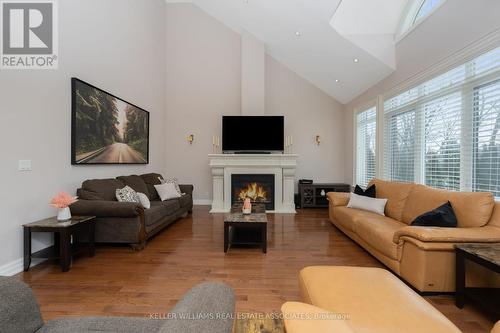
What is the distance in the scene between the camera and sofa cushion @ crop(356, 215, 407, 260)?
2.40 m

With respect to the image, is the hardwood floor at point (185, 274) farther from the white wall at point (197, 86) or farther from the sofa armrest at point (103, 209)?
the white wall at point (197, 86)

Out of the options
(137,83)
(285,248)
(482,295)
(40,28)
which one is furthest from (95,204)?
(482,295)

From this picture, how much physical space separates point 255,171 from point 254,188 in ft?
1.34

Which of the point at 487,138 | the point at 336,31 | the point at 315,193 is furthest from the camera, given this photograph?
the point at 315,193

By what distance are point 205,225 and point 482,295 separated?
142 inches

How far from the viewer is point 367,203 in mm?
3684

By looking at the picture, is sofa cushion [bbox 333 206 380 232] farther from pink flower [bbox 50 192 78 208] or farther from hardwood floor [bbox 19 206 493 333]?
pink flower [bbox 50 192 78 208]

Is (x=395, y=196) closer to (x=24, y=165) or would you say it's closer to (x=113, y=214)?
(x=113, y=214)

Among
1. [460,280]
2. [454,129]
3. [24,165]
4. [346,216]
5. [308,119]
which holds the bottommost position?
[460,280]

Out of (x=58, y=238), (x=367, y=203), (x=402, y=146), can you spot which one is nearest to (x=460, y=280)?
(x=367, y=203)

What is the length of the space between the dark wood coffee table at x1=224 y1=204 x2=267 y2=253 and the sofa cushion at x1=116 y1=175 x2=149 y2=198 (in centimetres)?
178

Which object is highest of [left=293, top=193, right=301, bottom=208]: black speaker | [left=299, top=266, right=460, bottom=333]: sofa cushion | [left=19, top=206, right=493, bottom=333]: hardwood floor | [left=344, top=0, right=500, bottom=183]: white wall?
[left=344, top=0, right=500, bottom=183]: white wall

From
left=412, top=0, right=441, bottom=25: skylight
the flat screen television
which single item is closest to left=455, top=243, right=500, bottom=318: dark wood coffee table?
left=412, top=0, right=441, bottom=25: skylight

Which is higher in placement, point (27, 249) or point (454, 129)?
point (454, 129)
